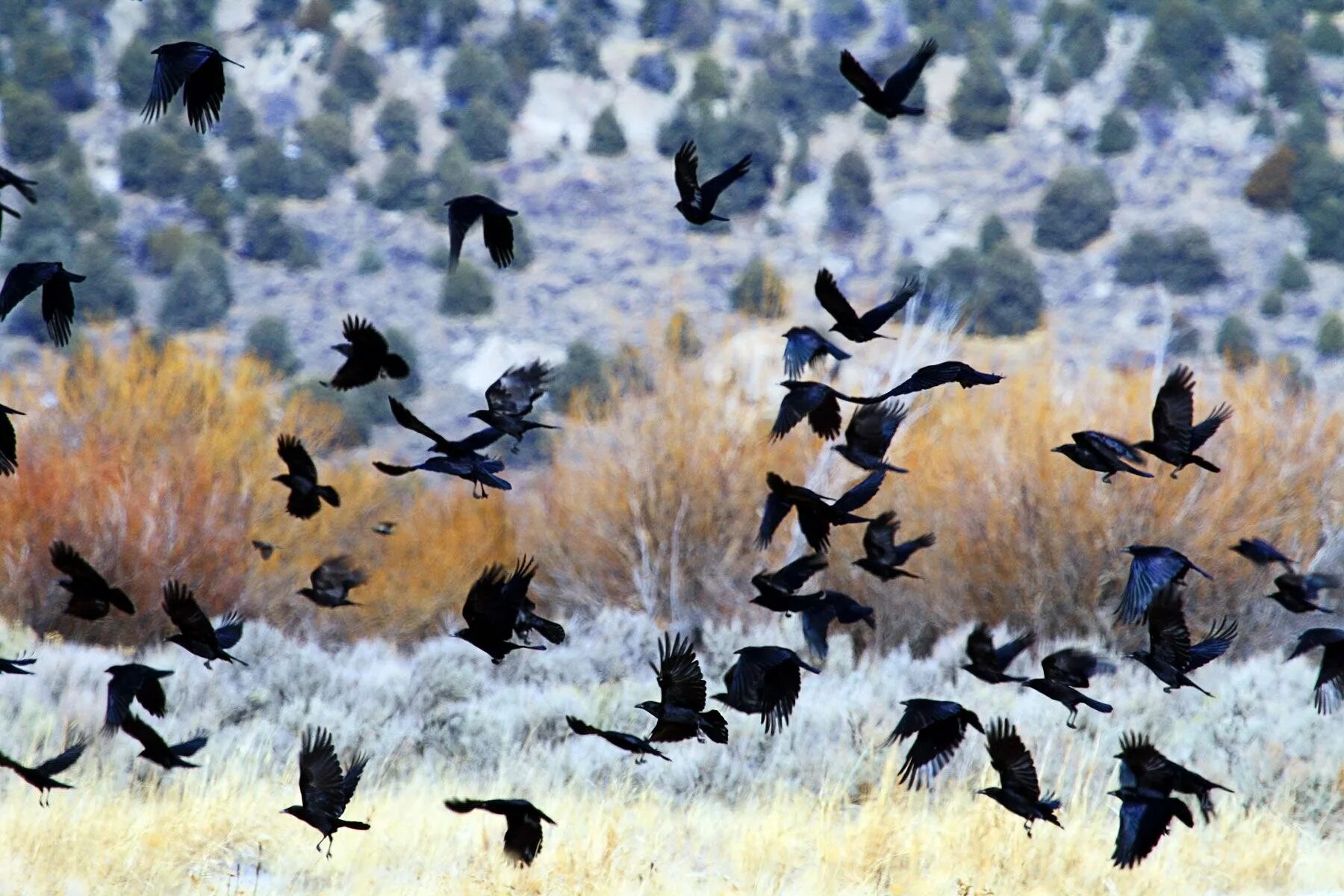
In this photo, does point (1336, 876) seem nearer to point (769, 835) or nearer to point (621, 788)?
point (769, 835)

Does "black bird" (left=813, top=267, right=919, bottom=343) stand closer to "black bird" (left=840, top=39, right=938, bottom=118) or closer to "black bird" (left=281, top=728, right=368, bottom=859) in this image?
"black bird" (left=840, top=39, right=938, bottom=118)

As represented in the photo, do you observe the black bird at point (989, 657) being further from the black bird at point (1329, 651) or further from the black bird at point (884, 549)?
the black bird at point (1329, 651)

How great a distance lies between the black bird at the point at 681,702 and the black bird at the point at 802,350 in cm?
105

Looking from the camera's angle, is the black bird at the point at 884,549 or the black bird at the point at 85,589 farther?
the black bird at the point at 884,549

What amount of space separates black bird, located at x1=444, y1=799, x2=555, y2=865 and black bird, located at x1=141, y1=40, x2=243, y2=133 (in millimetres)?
2358

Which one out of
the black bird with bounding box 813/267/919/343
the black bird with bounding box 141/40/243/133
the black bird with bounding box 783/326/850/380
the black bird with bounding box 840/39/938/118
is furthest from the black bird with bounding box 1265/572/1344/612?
the black bird with bounding box 141/40/243/133

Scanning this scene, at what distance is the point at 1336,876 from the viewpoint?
8.17 m

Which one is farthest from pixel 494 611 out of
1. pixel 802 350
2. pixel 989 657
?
pixel 989 657

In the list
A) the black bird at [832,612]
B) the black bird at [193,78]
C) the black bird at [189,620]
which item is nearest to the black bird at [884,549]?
the black bird at [832,612]

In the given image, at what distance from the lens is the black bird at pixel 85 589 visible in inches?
234

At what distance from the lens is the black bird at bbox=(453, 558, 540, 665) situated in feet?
18.3

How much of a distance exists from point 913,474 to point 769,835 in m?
13.7

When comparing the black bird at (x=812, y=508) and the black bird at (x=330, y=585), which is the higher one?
the black bird at (x=812, y=508)

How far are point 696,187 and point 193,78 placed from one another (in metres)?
1.66
